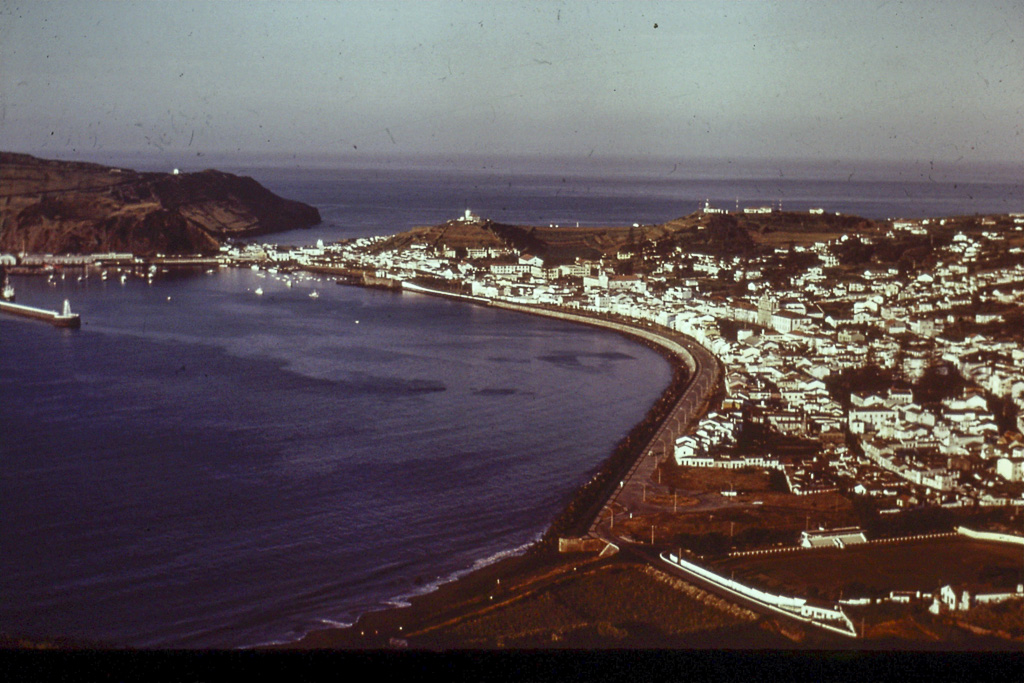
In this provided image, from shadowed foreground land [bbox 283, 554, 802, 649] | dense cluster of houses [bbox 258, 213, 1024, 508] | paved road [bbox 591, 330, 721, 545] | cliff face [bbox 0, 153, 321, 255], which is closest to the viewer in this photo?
shadowed foreground land [bbox 283, 554, 802, 649]

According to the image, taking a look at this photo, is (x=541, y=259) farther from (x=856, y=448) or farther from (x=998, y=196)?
(x=856, y=448)

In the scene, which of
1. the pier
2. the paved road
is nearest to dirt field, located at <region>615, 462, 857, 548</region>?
the paved road

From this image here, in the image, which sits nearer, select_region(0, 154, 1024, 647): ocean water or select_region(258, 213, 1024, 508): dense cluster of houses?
select_region(0, 154, 1024, 647): ocean water

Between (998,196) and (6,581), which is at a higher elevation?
(998,196)

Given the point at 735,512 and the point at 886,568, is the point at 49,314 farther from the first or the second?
the point at 886,568

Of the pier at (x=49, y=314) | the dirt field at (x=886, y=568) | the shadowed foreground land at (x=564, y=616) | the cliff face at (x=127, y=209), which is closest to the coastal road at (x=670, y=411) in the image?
the shadowed foreground land at (x=564, y=616)

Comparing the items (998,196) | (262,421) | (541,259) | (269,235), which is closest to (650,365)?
(998,196)

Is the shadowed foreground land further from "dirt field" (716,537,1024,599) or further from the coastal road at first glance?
the coastal road
